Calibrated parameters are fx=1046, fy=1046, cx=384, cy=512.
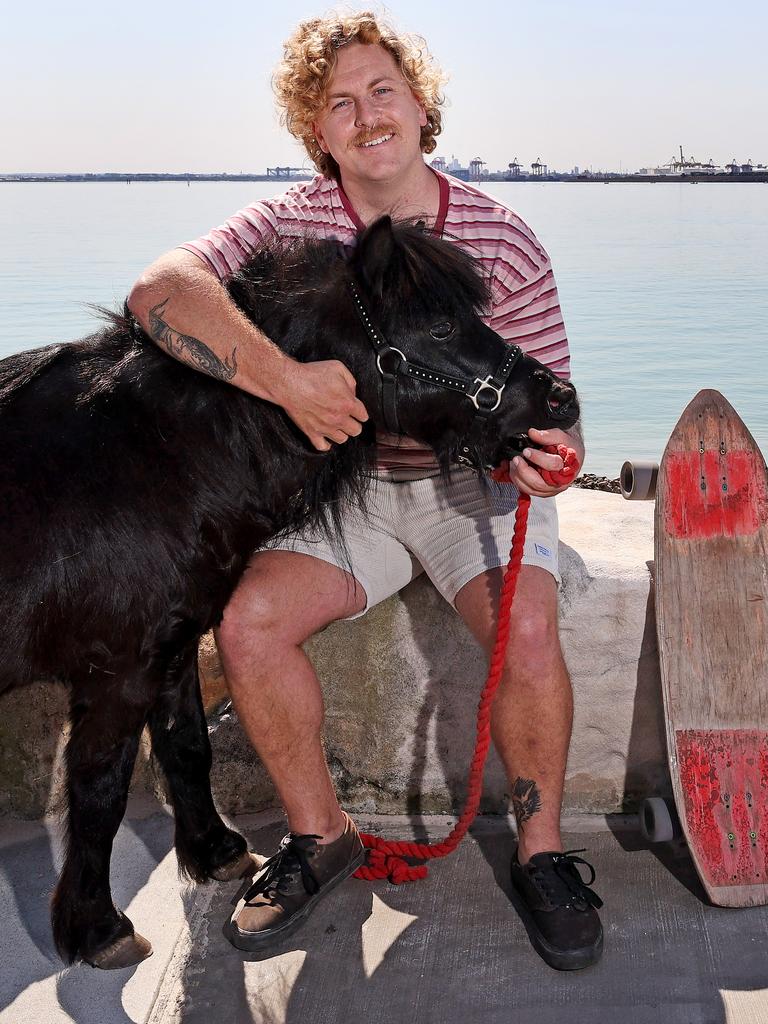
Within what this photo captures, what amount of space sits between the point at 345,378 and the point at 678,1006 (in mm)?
1421

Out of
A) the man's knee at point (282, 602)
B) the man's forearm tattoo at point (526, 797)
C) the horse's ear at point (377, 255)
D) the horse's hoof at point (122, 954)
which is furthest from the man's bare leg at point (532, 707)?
the horse's hoof at point (122, 954)

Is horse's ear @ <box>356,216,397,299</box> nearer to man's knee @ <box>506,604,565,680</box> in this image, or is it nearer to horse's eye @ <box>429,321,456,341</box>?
horse's eye @ <box>429,321,456,341</box>

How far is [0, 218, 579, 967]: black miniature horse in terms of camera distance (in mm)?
2041

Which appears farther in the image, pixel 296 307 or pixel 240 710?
pixel 240 710

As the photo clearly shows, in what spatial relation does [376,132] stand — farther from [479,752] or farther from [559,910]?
[559,910]

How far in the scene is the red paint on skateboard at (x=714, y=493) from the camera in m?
2.57

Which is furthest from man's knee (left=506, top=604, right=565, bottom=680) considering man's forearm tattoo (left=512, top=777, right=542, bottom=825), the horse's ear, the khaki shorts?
the horse's ear

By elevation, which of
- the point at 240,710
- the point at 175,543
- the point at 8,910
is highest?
the point at 175,543

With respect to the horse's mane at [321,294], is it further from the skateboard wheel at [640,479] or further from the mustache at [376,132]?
the skateboard wheel at [640,479]

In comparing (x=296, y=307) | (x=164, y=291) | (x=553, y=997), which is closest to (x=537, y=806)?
(x=553, y=997)

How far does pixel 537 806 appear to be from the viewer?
7.85 ft

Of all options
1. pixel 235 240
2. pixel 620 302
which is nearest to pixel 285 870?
pixel 235 240

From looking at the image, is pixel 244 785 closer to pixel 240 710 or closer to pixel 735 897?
pixel 240 710

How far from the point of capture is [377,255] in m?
2.05
